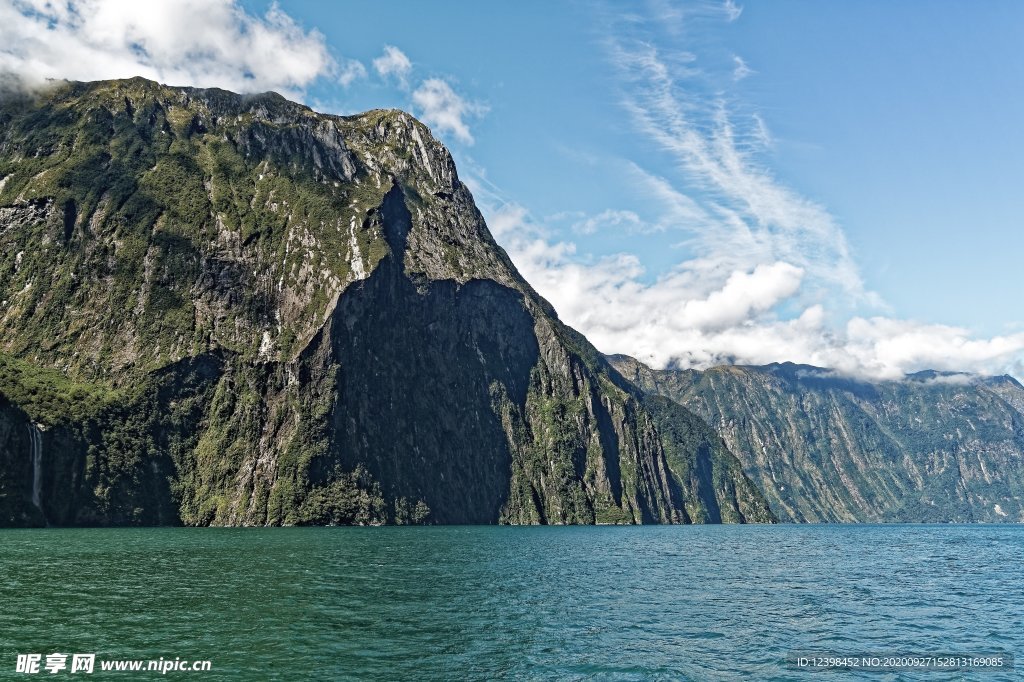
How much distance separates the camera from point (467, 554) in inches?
4070

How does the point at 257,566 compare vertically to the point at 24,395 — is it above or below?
below

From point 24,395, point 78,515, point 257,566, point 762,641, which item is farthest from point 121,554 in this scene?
point 24,395

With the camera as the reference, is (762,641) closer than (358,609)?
Yes

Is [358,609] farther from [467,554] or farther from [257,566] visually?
[467,554]

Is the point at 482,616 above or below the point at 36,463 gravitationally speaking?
below

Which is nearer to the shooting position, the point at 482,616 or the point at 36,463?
the point at 482,616

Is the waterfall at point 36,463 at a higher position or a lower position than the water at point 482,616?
higher

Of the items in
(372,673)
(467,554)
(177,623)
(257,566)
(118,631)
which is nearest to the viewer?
(372,673)

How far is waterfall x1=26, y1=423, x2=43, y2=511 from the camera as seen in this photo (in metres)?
181

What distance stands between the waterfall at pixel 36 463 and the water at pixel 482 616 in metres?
109

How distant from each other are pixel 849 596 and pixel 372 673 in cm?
4862

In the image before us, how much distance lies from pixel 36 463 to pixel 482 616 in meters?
182

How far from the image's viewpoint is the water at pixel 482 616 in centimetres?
3616

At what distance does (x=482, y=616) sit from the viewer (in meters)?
49.5
